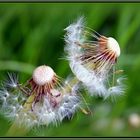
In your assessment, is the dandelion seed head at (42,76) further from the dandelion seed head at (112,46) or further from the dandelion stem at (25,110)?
the dandelion seed head at (112,46)

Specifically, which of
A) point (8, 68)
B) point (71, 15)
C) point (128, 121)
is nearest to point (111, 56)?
point (8, 68)

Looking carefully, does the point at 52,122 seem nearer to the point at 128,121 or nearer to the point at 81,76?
the point at 81,76

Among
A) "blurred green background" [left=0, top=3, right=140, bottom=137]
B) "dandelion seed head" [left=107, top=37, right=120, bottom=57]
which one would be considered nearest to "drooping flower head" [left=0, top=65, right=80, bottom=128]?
"dandelion seed head" [left=107, top=37, right=120, bottom=57]

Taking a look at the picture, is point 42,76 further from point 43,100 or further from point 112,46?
point 112,46

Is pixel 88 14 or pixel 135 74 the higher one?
pixel 88 14

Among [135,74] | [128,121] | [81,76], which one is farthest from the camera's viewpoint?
[135,74]

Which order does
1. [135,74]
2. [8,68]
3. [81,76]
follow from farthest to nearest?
[135,74] → [8,68] → [81,76]
